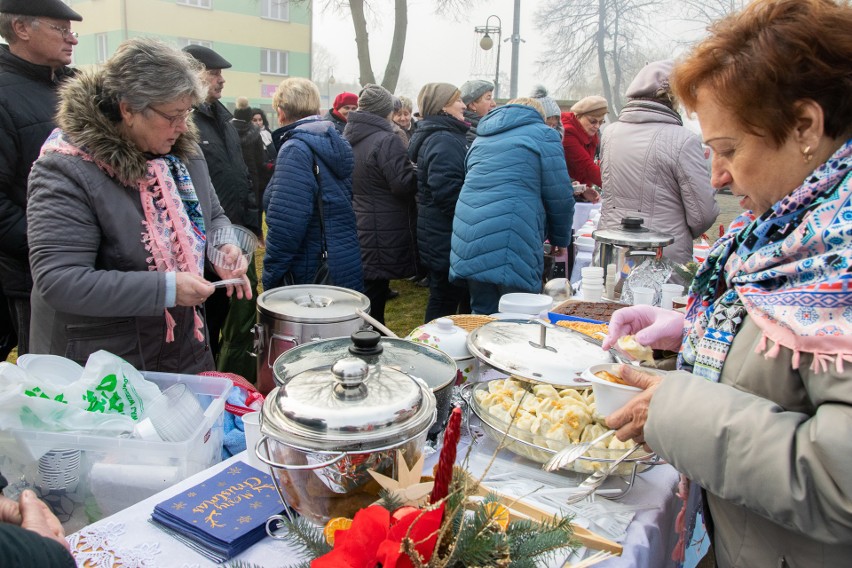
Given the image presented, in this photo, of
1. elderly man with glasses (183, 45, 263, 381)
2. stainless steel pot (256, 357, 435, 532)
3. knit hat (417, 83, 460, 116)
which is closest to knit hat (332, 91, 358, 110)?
elderly man with glasses (183, 45, 263, 381)

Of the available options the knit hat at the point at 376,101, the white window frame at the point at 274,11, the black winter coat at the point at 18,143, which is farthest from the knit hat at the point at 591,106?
the white window frame at the point at 274,11

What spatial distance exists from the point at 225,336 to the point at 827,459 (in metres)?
2.79

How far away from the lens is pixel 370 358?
120 centimetres

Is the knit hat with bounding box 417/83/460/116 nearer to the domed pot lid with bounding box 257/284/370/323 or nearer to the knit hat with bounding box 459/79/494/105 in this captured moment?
the knit hat with bounding box 459/79/494/105

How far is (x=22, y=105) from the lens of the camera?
240cm

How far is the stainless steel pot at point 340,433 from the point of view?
37.8 inches

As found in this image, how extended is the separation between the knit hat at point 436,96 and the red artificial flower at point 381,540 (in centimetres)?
354

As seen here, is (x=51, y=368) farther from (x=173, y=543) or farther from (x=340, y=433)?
(x=340, y=433)

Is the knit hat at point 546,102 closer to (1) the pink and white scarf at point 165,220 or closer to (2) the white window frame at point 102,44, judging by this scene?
(1) the pink and white scarf at point 165,220

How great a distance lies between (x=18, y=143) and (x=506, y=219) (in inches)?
88.6

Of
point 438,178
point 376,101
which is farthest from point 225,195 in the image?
point 438,178

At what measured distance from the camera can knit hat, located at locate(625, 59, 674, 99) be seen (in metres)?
3.34

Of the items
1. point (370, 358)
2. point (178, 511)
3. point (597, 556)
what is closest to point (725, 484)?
point (597, 556)

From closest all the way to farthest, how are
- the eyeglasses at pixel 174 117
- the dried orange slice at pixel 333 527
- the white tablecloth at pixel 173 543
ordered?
the dried orange slice at pixel 333 527, the white tablecloth at pixel 173 543, the eyeglasses at pixel 174 117
